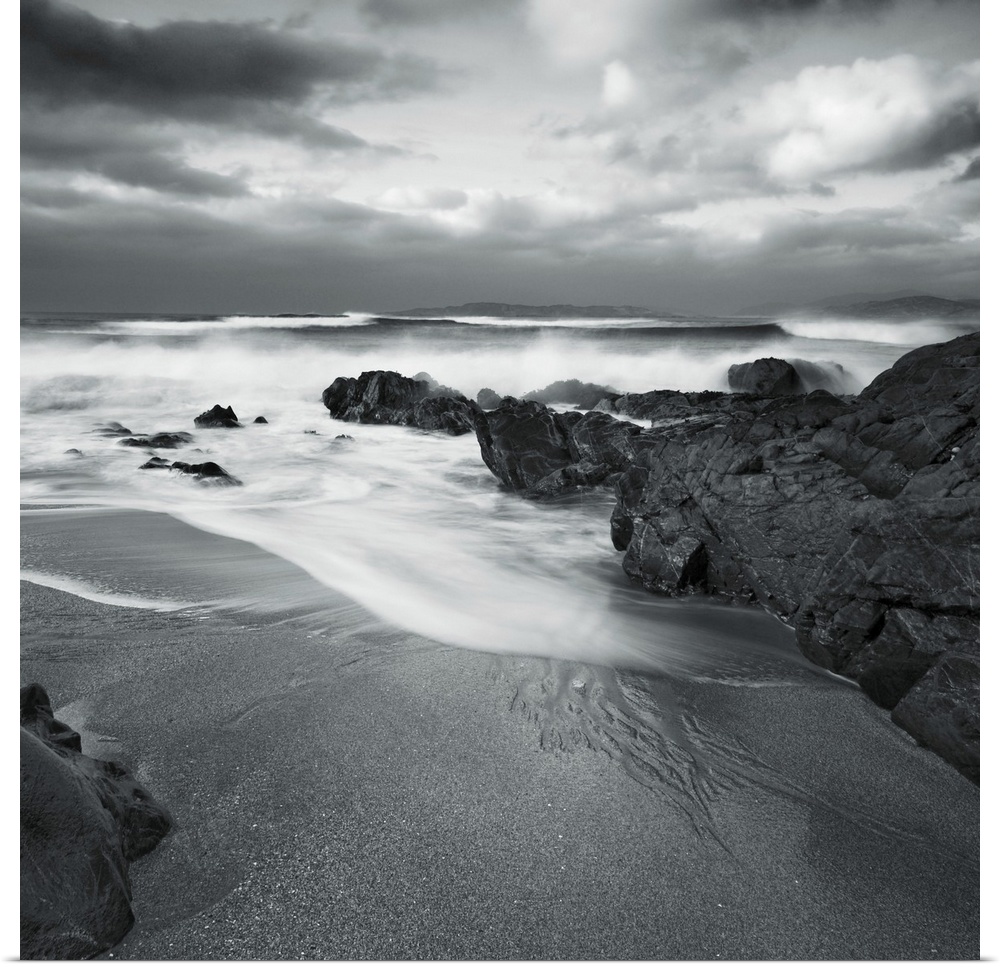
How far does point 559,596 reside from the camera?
3.72 meters

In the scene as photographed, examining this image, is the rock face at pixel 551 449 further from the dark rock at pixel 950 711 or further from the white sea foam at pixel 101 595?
the dark rock at pixel 950 711

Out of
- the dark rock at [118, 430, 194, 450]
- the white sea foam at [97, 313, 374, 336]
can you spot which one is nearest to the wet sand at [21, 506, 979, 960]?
the dark rock at [118, 430, 194, 450]

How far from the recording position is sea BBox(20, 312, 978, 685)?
3.11 metres

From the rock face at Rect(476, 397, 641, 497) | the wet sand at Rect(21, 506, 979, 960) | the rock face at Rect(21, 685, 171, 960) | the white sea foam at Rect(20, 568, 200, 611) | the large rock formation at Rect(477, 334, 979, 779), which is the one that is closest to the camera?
the rock face at Rect(21, 685, 171, 960)

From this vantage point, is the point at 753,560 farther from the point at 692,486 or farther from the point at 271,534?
the point at 271,534

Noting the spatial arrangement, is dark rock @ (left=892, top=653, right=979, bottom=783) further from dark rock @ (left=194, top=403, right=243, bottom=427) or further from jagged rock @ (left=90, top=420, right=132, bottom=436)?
dark rock @ (left=194, top=403, right=243, bottom=427)

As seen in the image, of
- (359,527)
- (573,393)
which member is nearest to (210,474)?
(359,527)

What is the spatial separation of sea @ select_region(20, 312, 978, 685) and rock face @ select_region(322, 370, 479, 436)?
1.09ft

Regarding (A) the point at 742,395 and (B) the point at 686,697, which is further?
(A) the point at 742,395

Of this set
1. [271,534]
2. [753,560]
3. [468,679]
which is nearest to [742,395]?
[753,560]

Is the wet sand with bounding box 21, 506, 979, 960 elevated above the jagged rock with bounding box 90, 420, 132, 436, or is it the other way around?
the jagged rock with bounding box 90, 420, 132, 436

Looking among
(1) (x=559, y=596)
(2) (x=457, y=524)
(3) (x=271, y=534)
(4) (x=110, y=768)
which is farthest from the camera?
(2) (x=457, y=524)

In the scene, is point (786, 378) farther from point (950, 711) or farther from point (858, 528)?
point (950, 711)
